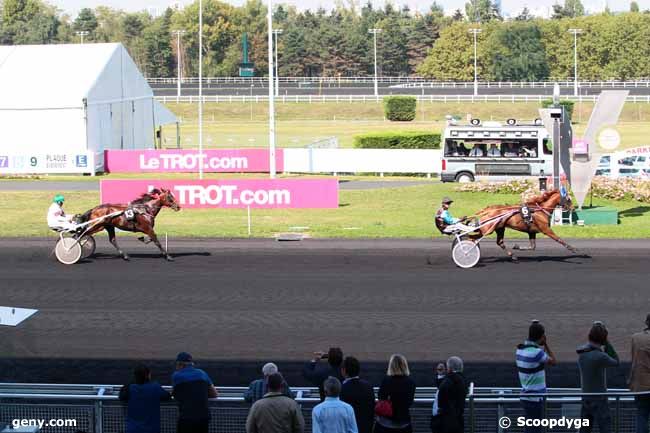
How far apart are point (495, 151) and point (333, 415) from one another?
90.6ft

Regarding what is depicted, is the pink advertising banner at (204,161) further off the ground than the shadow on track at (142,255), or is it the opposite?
the pink advertising banner at (204,161)

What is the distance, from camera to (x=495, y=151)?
113 ft

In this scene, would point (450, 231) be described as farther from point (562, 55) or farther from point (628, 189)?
point (562, 55)

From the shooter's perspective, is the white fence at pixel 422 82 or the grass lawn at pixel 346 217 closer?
the grass lawn at pixel 346 217

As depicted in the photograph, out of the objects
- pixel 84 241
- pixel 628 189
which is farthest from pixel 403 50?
pixel 84 241

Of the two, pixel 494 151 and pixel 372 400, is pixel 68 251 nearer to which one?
pixel 372 400

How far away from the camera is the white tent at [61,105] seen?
41.8 m

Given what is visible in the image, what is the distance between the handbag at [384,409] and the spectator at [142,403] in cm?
177

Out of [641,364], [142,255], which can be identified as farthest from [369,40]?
[641,364]


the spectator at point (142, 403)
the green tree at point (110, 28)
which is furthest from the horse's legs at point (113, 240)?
the green tree at point (110, 28)

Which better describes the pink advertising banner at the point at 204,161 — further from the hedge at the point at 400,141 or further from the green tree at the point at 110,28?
the green tree at the point at 110,28

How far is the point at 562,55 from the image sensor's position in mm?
105188

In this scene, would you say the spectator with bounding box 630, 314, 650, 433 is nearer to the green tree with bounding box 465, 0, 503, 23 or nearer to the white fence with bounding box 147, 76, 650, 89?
the white fence with bounding box 147, 76, 650, 89

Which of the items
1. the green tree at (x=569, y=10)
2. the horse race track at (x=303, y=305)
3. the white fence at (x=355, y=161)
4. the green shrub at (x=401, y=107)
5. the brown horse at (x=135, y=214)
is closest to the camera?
the horse race track at (x=303, y=305)
